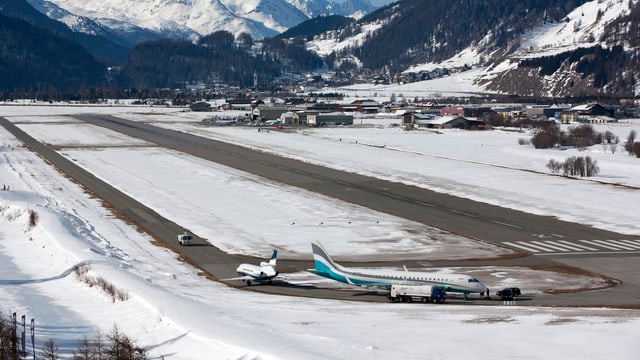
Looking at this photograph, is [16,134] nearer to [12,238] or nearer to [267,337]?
[12,238]

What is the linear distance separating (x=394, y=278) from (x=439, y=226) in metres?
19.9

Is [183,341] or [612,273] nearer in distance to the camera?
[183,341]

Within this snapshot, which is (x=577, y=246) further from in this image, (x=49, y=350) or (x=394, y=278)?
(x=49, y=350)

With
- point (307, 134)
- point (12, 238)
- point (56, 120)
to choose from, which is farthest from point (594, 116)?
point (12, 238)

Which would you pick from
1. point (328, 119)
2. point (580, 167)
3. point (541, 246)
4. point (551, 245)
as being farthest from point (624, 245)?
point (328, 119)

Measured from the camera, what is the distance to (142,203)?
242ft

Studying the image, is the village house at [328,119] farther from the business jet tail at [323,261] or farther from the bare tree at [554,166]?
the business jet tail at [323,261]

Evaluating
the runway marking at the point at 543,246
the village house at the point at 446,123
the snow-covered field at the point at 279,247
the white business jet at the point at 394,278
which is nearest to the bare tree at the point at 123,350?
the snow-covered field at the point at 279,247

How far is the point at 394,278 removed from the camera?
45.0 m

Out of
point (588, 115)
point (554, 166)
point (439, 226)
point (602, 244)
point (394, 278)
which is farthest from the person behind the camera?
point (588, 115)

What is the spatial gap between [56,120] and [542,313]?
510 ft

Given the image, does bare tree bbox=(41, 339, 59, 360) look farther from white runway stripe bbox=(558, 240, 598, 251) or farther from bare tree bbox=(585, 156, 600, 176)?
bare tree bbox=(585, 156, 600, 176)

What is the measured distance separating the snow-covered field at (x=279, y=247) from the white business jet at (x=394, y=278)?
204 centimetres

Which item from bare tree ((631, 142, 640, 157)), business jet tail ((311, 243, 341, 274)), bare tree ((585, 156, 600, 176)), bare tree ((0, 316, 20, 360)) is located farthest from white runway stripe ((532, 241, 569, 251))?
bare tree ((631, 142, 640, 157))
